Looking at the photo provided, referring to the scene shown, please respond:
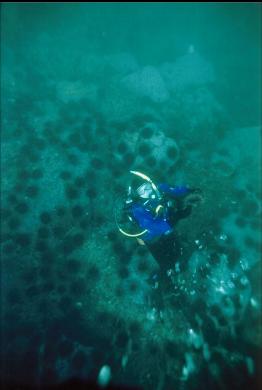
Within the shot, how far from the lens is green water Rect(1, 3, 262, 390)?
274 inches

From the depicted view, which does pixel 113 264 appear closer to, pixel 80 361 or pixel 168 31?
pixel 80 361

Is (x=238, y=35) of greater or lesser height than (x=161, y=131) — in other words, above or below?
above

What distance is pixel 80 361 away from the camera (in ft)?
22.1

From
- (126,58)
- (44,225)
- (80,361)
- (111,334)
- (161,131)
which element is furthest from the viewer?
(126,58)

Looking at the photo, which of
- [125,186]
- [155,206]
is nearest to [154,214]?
[155,206]

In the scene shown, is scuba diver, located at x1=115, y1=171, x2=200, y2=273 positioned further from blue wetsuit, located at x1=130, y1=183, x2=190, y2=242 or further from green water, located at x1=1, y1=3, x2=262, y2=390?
green water, located at x1=1, y1=3, x2=262, y2=390

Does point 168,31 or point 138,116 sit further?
point 168,31

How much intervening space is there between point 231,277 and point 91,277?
12.2ft

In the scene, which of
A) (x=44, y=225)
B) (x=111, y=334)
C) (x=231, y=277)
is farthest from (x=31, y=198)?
(x=231, y=277)

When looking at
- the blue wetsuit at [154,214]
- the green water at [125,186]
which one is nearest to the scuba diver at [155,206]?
the blue wetsuit at [154,214]

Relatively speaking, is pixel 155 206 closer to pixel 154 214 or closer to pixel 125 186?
pixel 154 214

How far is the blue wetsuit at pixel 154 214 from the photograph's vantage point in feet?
20.7

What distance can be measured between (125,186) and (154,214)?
128 inches

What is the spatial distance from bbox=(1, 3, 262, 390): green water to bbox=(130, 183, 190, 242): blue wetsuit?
1.97 metres
